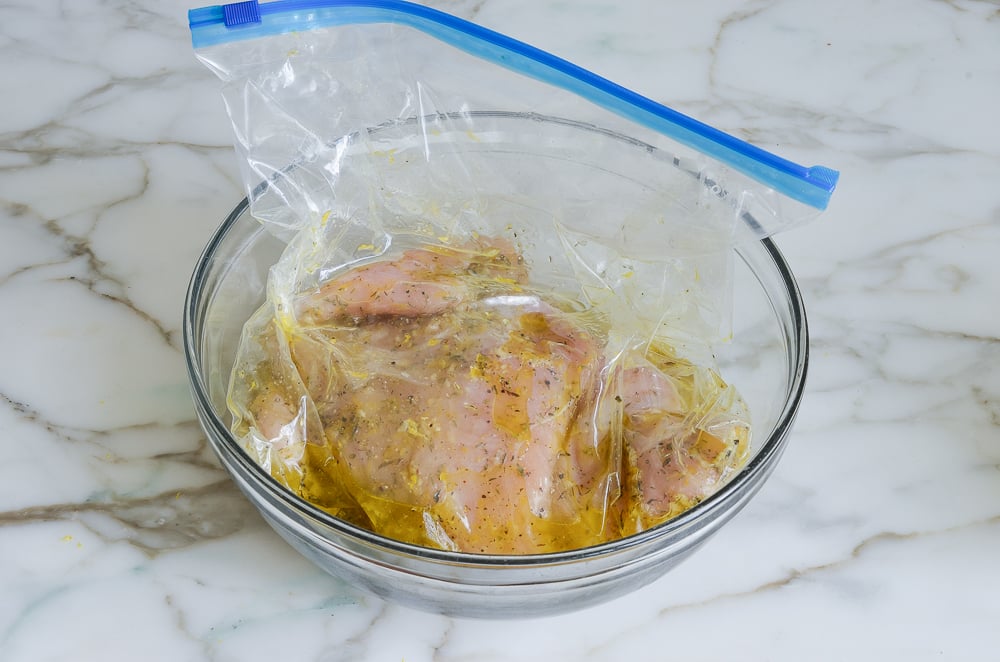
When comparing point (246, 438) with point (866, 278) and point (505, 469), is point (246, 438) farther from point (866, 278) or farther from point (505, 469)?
point (866, 278)

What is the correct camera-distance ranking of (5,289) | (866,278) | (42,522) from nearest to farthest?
1. (42,522)
2. (5,289)
3. (866,278)

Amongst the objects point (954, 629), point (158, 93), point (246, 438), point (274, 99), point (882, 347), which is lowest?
point (954, 629)

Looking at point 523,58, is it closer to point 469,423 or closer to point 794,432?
point 469,423

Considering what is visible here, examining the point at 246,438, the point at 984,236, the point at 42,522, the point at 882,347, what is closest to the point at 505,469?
the point at 246,438

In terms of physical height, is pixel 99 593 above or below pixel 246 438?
below

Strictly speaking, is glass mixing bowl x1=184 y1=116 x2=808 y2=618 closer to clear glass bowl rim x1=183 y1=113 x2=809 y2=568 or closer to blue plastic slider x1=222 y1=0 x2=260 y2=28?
clear glass bowl rim x1=183 y1=113 x2=809 y2=568

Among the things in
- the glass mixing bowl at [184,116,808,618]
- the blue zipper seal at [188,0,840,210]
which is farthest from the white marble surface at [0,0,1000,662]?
the blue zipper seal at [188,0,840,210]
